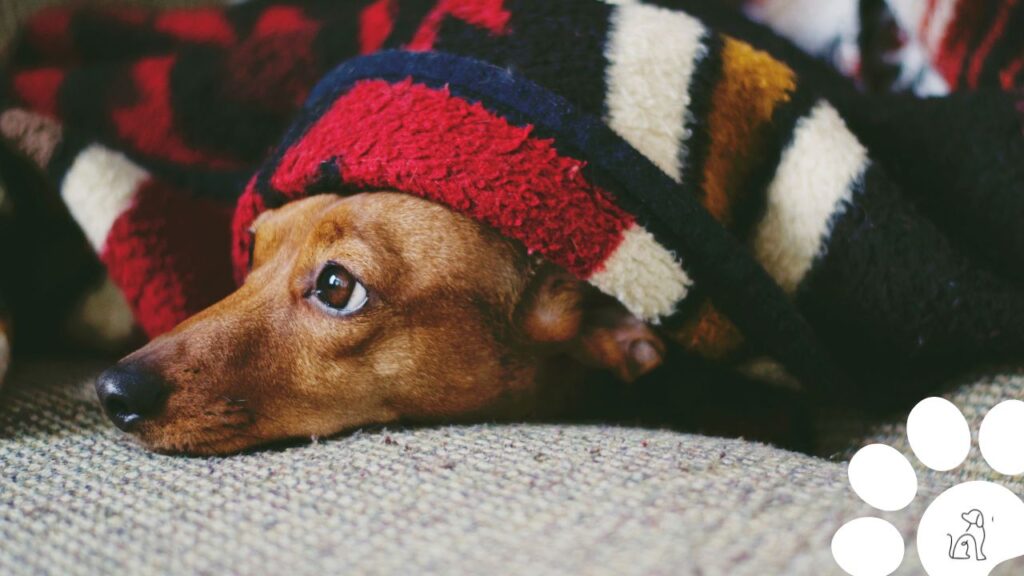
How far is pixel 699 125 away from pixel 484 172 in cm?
29

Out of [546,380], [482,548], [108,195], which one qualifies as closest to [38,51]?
[108,195]

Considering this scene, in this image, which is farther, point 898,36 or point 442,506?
point 898,36

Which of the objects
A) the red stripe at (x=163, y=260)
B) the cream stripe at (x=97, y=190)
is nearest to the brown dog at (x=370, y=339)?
the red stripe at (x=163, y=260)

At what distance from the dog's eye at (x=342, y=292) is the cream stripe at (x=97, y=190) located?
484 millimetres

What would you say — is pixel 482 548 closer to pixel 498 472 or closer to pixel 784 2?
pixel 498 472

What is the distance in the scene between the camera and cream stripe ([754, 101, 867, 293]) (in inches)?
43.5

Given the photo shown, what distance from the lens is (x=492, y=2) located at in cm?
126

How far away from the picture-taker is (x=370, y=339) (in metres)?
1.11

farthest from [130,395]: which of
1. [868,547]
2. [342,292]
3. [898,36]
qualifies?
[898,36]

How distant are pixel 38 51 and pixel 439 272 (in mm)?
1293

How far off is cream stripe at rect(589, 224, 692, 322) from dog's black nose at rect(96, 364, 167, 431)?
0.53 m

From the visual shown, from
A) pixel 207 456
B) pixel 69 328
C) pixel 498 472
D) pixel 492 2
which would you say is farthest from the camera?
pixel 69 328

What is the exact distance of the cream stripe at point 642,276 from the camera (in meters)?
1.04

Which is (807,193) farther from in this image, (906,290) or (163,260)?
(163,260)
